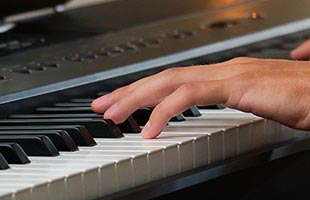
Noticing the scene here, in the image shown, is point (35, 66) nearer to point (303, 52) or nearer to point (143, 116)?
point (143, 116)

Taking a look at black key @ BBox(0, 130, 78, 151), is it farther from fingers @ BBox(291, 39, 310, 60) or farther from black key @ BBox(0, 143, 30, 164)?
fingers @ BBox(291, 39, 310, 60)

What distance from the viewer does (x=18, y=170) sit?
3.53ft

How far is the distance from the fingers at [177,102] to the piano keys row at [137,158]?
16mm

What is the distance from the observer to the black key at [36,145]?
44.8 inches

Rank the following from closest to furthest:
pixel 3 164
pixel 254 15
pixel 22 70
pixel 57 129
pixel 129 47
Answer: pixel 3 164
pixel 57 129
pixel 22 70
pixel 129 47
pixel 254 15

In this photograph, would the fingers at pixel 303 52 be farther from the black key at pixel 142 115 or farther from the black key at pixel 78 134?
the black key at pixel 78 134

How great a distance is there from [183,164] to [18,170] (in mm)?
215

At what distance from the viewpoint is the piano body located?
1.10 m

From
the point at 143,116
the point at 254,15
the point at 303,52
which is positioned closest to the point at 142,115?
the point at 143,116

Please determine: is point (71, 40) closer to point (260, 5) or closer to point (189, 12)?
point (189, 12)

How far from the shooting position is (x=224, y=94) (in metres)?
1.24

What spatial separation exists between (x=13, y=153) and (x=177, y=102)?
223 mm

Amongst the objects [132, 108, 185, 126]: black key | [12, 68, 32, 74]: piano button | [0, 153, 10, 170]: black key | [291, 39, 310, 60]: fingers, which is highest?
[12, 68, 32, 74]: piano button

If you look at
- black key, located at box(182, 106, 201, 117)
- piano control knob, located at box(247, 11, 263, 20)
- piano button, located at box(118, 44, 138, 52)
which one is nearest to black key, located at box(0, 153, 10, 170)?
black key, located at box(182, 106, 201, 117)
